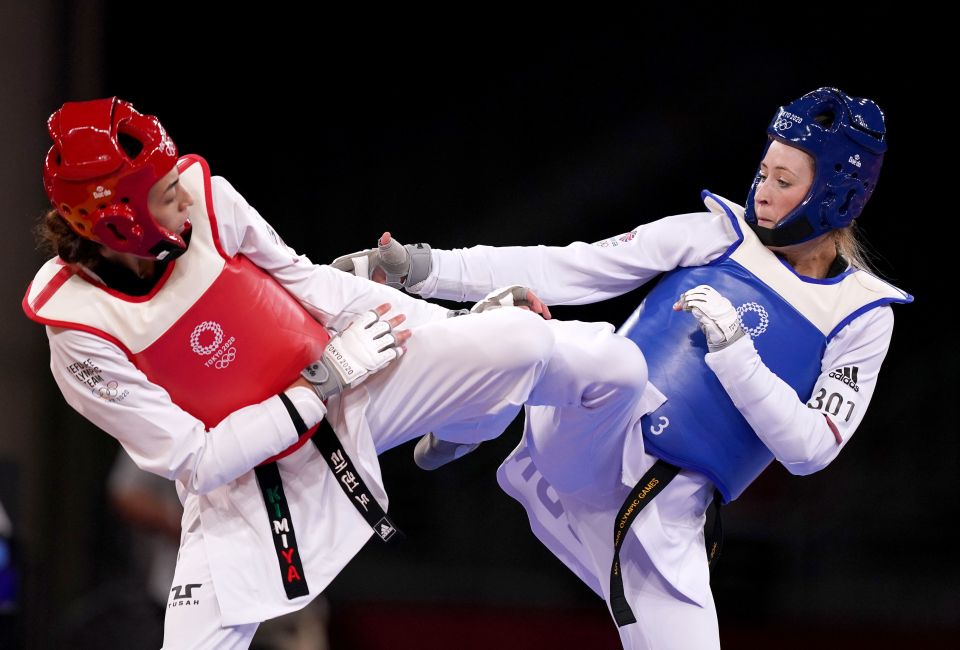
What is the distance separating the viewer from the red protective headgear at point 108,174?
2.83 meters

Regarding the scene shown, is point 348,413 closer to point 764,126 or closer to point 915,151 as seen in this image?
point 764,126

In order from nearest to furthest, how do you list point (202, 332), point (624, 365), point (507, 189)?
point (202, 332)
point (624, 365)
point (507, 189)

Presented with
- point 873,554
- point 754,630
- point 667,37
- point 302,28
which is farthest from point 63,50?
point 873,554

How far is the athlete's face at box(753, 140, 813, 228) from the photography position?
144 inches

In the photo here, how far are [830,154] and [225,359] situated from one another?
2067 millimetres

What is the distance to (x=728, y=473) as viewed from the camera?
3.69 meters

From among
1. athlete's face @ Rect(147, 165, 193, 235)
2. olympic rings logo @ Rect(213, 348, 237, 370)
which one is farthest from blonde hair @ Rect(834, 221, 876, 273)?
athlete's face @ Rect(147, 165, 193, 235)

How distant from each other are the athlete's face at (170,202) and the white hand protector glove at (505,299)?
0.91 metres

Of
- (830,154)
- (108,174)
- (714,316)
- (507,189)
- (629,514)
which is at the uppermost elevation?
(108,174)

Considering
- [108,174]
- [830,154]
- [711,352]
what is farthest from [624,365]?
[108,174]

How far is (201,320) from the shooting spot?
3051 millimetres

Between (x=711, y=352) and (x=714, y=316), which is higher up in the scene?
(x=714, y=316)

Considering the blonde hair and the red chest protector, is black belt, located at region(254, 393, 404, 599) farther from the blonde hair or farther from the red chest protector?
the blonde hair

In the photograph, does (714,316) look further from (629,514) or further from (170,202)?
(170,202)
